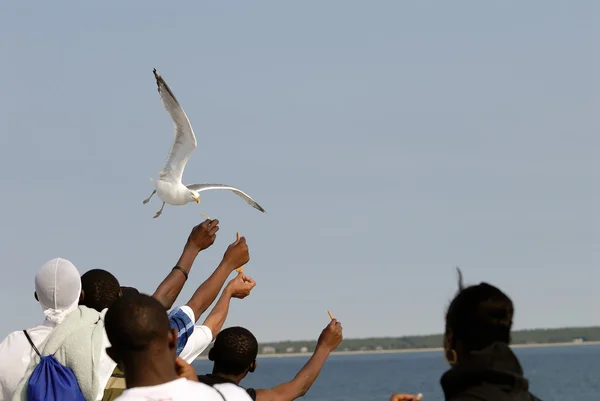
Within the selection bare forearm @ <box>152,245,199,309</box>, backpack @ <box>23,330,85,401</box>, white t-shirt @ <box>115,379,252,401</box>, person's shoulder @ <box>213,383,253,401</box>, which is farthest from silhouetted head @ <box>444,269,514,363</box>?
bare forearm @ <box>152,245,199,309</box>

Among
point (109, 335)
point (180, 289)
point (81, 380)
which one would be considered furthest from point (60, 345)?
point (109, 335)

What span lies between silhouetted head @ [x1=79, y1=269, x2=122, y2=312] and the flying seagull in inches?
240

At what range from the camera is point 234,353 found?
635 centimetres

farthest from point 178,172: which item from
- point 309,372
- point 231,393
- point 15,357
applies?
point 231,393

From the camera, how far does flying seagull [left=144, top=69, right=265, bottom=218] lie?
42.1 feet

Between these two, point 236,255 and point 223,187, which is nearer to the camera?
point 236,255

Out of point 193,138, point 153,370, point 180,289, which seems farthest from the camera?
point 193,138

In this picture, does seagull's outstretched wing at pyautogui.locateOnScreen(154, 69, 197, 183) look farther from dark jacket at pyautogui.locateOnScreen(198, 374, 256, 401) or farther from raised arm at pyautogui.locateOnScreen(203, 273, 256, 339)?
dark jacket at pyautogui.locateOnScreen(198, 374, 256, 401)

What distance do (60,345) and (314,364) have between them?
1731 millimetres

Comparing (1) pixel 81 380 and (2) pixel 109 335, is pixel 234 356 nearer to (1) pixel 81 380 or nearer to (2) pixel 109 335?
(1) pixel 81 380

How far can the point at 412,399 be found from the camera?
434cm

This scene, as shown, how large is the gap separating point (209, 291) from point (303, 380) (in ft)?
2.50

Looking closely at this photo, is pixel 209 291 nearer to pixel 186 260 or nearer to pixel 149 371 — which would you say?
pixel 186 260

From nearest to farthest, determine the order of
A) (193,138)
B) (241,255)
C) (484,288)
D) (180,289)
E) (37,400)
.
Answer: (484,288) < (37,400) < (180,289) < (241,255) < (193,138)
